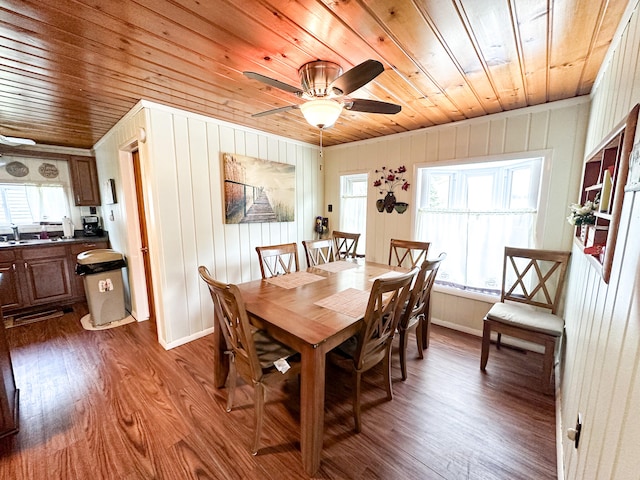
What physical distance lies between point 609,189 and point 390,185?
88.0 inches

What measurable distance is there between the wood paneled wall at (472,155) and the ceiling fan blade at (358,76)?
188 cm

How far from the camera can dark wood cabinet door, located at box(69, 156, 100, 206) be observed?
375 centimetres

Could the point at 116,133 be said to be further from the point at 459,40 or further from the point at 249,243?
the point at 459,40

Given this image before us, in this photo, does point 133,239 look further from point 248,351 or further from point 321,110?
point 321,110

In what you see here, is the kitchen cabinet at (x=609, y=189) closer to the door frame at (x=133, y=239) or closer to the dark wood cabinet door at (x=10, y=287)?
the door frame at (x=133, y=239)

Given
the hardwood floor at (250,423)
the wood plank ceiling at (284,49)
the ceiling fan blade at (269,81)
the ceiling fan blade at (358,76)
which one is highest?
the wood plank ceiling at (284,49)

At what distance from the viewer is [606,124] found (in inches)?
55.5

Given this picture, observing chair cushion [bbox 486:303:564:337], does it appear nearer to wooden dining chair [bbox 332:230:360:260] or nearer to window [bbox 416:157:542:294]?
window [bbox 416:157:542:294]

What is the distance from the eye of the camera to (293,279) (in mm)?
2277

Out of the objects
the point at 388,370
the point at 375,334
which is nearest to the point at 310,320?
the point at 375,334

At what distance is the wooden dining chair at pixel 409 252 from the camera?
2794 millimetres

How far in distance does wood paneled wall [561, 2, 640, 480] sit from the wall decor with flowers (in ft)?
6.01

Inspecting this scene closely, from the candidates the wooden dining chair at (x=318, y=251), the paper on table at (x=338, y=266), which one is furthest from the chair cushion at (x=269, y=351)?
the wooden dining chair at (x=318, y=251)

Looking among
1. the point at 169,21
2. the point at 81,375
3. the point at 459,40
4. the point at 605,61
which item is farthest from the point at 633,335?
the point at 81,375
